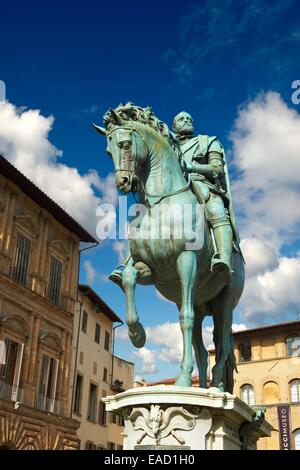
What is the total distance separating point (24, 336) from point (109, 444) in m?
12.8

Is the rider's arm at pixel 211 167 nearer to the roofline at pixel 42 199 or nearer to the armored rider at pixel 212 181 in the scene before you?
the armored rider at pixel 212 181

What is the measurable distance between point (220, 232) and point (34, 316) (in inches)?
889

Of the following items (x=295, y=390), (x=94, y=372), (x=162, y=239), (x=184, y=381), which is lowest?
(x=184, y=381)

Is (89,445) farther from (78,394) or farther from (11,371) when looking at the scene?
(11,371)

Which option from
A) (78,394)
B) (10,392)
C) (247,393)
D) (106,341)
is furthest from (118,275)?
(247,393)

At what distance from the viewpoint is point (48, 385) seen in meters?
27.7

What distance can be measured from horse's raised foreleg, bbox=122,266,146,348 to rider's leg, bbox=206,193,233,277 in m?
0.73

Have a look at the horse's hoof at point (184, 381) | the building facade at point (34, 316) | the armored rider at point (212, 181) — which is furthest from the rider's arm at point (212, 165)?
the building facade at point (34, 316)

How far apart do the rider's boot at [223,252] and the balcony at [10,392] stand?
20.2m

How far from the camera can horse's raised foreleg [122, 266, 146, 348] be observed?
4973 millimetres

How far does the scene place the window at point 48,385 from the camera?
2677 cm

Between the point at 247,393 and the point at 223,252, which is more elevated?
the point at 247,393

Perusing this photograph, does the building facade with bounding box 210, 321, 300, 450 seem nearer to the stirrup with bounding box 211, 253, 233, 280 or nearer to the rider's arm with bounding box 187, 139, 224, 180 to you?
the rider's arm with bounding box 187, 139, 224, 180
